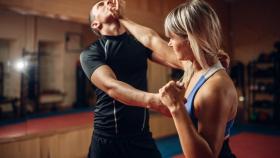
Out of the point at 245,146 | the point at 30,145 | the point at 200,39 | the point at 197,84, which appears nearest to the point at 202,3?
the point at 200,39

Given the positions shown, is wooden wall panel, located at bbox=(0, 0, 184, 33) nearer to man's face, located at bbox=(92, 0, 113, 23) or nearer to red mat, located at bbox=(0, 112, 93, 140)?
red mat, located at bbox=(0, 112, 93, 140)

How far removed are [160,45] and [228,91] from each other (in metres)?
0.94

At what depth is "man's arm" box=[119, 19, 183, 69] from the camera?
196cm

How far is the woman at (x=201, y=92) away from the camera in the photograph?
1046 mm

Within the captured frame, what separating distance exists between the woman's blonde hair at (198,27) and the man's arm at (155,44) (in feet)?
2.43

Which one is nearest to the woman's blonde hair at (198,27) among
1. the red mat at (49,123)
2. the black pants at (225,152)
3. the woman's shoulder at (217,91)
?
the woman's shoulder at (217,91)

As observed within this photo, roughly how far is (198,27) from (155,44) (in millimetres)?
873

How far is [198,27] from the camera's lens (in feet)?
3.69

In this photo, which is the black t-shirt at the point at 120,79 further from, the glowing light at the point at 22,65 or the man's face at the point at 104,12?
the glowing light at the point at 22,65

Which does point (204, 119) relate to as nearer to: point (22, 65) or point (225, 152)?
point (225, 152)

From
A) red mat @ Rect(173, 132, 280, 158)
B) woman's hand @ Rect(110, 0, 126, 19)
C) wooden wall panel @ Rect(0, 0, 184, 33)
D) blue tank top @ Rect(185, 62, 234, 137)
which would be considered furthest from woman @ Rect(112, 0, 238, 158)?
red mat @ Rect(173, 132, 280, 158)

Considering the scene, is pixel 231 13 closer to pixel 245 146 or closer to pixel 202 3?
pixel 245 146

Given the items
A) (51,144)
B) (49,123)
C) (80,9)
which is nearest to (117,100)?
(51,144)

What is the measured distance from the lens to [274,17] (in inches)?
287
